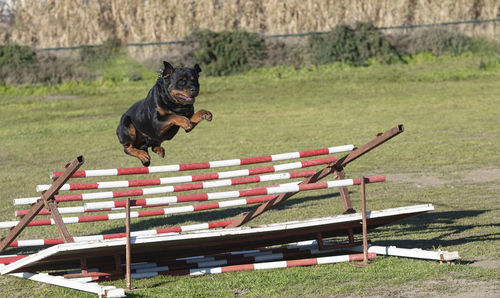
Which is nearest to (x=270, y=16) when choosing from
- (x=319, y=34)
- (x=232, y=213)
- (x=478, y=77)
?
(x=319, y=34)

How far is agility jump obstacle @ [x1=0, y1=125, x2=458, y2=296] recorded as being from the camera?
8.47m

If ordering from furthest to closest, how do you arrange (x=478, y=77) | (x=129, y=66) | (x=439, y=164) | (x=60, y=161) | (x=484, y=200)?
(x=129, y=66), (x=478, y=77), (x=60, y=161), (x=439, y=164), (x=484, y=200)

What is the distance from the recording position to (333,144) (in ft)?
68.4

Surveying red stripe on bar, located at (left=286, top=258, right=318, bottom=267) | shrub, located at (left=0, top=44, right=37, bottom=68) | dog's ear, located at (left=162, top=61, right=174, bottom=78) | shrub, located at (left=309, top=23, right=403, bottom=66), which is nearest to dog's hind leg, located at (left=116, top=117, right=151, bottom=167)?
dog's ear, located at (left=162, top=61, right=174, bottom=78)

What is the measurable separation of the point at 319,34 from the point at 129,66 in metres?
7.21

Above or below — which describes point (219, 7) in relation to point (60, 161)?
above

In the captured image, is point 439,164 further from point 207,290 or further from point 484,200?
point 207,290

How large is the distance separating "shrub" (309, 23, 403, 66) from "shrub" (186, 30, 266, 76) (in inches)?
85.8

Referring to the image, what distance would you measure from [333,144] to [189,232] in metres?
12.4

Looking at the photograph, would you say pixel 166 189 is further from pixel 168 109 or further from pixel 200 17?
pixel 200 17

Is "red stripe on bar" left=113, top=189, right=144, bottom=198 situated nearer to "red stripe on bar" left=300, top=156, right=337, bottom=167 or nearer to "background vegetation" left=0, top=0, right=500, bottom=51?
"red stripe on bar" left=300, top=156, right=337, bottom=167

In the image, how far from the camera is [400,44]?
102 ft

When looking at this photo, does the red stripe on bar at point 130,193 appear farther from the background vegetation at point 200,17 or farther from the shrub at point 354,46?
the background vegetation at point 200,17

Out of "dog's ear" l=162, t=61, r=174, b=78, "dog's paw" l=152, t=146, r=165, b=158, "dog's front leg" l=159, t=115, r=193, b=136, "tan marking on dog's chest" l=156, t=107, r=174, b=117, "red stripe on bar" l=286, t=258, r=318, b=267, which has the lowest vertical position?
"red stripe on bar" l=286, t=258, r=318, b=267
